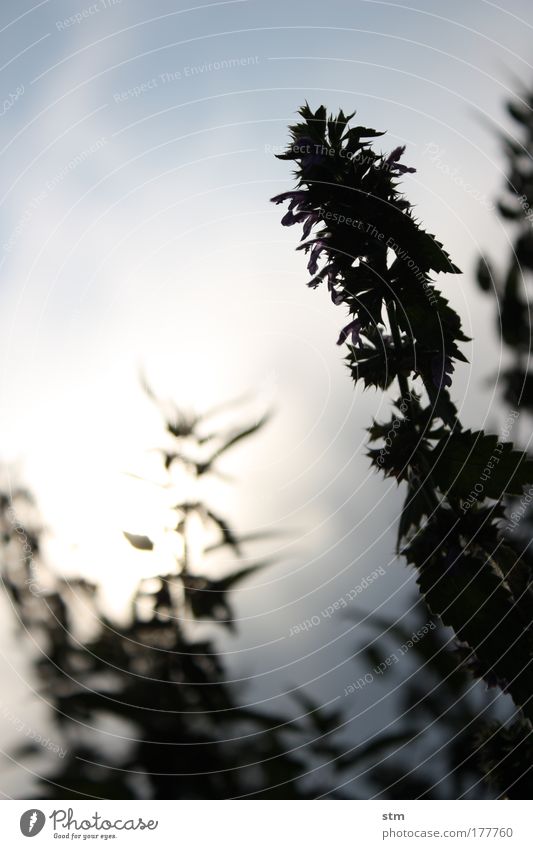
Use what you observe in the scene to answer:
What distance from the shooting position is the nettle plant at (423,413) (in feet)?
3.98

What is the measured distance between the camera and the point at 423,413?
1.31m

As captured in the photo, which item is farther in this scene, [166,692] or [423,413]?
[166,692]

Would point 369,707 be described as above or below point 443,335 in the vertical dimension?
below

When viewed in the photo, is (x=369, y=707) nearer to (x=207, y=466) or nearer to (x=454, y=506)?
(x=207, y=466)

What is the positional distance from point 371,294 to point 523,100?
1.60 m

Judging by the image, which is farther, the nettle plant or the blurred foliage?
the blurred foliage

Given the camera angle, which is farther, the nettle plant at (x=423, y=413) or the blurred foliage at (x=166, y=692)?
the blurred foliage at (x=166, y=692)

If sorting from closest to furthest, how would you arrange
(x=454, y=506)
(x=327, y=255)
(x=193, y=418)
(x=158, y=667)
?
(x=454, y=506)
(x=327, y=255)
(x=158, y=667)
(x=193, y=418)

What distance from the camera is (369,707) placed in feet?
7.11

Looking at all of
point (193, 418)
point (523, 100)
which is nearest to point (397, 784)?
point (193, 418)

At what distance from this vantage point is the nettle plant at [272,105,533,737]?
1.21 m

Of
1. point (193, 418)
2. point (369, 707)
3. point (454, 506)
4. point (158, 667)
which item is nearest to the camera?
point (454, 506)

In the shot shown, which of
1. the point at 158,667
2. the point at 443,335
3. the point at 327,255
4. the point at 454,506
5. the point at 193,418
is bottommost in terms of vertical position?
the point at 454,506

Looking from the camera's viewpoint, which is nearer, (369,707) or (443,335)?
(443,335)
